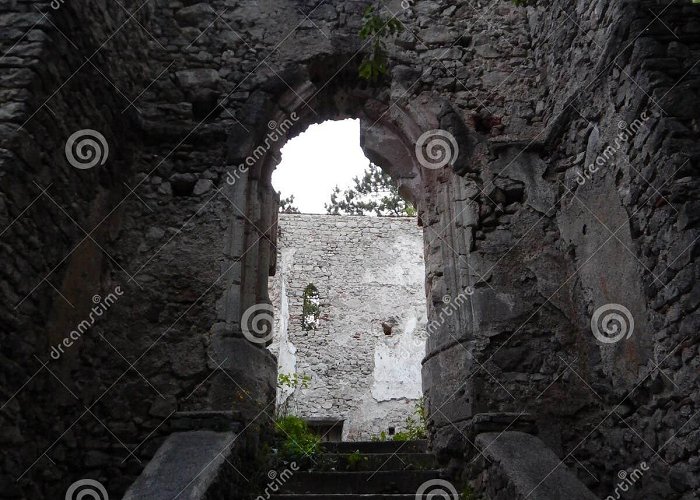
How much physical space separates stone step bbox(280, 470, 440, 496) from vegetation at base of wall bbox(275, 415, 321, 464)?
321 millimetres

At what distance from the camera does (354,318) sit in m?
14.2

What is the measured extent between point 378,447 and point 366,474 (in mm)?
829

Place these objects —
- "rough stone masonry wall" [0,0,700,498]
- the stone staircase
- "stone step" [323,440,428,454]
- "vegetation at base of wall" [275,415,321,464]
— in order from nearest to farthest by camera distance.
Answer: "rough stone masonry wall" [0,0,700,498] → the stone staircase → "vegetation at base of wall" [275,415,321,464] → "stone step" [323,440,428,454]

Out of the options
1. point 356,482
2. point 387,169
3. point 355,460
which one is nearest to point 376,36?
point 387,169

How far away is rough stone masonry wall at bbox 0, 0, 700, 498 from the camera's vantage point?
3.62 meters

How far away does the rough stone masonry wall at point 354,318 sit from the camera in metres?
13.2

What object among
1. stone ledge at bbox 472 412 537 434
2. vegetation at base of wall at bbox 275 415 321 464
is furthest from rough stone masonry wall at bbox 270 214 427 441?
stone ledge at bbox 472 412 537 434

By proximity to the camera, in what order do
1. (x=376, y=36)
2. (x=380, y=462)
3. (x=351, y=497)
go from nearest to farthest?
(x=351, y=497) < (x=380, y=462) < (x=376, y=36)

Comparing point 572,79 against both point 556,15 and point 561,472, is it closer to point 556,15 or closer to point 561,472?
point 556,15

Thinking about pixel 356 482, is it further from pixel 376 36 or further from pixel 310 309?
pixel 310 309

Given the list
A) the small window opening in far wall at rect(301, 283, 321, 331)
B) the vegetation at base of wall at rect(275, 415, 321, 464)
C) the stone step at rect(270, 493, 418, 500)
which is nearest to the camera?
the stone step at rect(270, 493, 418, 500)

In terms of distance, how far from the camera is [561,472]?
3559 millimetres

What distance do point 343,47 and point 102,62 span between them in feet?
6.90

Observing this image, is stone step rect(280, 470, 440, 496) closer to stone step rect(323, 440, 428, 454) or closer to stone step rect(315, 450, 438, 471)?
stone step rect(315, 450, 438, 471)
